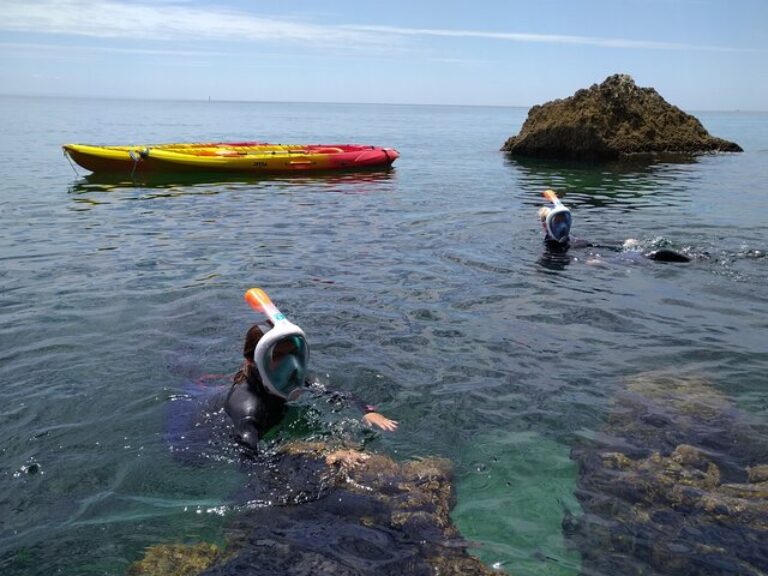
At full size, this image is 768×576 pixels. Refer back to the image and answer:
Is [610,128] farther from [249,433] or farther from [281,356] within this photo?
[249,433]

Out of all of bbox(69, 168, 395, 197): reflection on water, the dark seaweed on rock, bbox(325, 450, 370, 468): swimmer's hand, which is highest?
bbox(69, 168, 395, 197): reflection on water

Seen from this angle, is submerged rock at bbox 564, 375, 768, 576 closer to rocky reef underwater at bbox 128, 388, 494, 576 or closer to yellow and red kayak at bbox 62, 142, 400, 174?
rocky reef underwater at bbox 128, 388, 494, 576

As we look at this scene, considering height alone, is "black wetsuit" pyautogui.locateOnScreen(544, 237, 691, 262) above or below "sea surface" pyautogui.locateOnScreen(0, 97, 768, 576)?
above

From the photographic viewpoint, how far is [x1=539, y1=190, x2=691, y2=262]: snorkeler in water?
1108 centimetres

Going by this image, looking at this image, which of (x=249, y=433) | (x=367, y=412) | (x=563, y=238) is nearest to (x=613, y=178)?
(x=563, y=238)

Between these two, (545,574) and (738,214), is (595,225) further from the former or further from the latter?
(545,574)

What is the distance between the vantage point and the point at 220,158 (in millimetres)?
22609

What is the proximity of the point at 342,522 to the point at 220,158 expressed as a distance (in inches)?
781

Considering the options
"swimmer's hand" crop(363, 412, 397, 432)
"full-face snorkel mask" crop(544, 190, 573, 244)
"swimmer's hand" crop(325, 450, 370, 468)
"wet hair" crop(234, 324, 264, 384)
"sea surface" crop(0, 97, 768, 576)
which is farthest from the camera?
"full-face snorkel mask" crop(544, 190, 573, 244)

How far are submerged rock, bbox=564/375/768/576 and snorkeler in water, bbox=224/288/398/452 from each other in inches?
70.0

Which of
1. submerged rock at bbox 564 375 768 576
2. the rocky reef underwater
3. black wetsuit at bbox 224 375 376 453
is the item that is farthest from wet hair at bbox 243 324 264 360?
submerged rock at bbox 564 375 768 576

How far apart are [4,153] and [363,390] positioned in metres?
29.1

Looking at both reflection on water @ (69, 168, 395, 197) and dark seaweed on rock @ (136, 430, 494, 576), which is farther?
reflection on water @ (69, 168, 395, 197)

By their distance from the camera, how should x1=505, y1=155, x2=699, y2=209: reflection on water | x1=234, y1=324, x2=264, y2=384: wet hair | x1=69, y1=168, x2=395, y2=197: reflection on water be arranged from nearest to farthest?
x1=234, y1=324, x2=264, y2=384: wet hair, x1=505, y1=155, x2=699, y2=209: reflection on water, x1=69, y1=168, x2=395, y2=197: reflection on water
